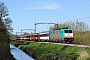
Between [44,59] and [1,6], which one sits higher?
[1,6]

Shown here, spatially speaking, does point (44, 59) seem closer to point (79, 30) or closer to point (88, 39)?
point (88, 39)

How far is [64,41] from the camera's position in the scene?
200 ft

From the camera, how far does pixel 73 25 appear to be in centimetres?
8619

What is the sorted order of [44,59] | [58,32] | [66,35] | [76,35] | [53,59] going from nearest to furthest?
[53,59], [44,59], [66,35], [58,32], [76,35]

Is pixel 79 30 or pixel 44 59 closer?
pixel 44 59

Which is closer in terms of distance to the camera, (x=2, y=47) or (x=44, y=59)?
(x=2, y=47)

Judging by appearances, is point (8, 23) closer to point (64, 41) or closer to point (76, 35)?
point (76, 35)

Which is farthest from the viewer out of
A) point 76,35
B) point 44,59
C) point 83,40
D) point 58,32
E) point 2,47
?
point 76,35


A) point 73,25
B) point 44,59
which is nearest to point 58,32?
point 73,25

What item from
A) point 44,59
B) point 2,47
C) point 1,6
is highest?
point 1,6

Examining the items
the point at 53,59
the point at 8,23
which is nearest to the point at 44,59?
the point at 53,59

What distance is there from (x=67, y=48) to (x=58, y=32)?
23.2 m

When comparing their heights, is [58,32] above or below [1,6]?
below

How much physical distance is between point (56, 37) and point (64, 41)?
6252mm
